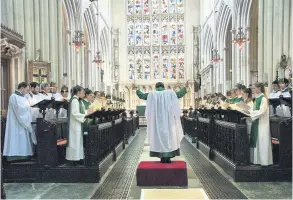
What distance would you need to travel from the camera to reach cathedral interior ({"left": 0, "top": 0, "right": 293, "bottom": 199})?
244 inches

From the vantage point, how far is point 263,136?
641 cm

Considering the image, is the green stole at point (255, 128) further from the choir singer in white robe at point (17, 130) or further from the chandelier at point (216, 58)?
the chandelier at point (216, 58)

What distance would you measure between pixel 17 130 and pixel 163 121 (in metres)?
2.80

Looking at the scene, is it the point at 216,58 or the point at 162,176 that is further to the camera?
the point at 216,58

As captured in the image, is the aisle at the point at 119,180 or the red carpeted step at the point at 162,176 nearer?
the aisle at the point at 119,180

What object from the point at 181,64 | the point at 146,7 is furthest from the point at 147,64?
the point at 146,7

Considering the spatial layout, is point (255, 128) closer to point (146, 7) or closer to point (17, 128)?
point (17, 128)

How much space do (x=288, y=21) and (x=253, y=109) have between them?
359 inches

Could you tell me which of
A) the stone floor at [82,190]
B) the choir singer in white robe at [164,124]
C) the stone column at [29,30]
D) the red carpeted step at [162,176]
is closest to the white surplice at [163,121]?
the choir singer in white robe at [164,124]

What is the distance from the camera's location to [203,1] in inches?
1278

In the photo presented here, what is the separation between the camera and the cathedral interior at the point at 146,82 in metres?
6.19

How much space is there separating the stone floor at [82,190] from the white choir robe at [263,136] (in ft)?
1.47

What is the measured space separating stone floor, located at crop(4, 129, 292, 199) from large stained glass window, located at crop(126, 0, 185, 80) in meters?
27.2

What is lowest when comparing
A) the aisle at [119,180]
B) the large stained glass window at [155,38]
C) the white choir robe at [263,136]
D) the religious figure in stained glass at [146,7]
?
the aisle at [119,180]
